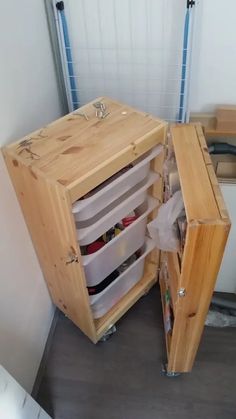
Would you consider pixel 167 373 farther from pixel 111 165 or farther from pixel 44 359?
pixel 111 165

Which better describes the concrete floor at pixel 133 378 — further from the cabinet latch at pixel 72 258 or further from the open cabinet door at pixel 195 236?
the cabinet latch at pixel 72 258

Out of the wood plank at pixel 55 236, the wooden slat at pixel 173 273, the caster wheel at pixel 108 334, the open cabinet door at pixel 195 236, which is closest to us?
the open cabinet door at pixel 195 236

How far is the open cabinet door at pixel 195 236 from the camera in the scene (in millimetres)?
663

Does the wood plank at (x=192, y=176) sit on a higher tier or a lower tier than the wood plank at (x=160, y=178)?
higher

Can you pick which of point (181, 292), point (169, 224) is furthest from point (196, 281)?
point (169, 224)

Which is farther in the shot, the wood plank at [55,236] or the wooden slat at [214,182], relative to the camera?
the wood plank at [55,236]

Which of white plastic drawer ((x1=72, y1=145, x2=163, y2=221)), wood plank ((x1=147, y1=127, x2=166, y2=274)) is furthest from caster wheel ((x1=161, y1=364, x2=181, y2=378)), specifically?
white plastic drawer ((x1=72, y1=145, x2=163, y2=221))

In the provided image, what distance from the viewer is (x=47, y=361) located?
4.07 feet

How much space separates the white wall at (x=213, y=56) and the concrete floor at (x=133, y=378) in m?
0.89

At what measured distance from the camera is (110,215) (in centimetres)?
88

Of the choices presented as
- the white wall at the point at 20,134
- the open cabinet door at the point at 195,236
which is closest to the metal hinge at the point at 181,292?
the open cabinet door at the point at 195,236

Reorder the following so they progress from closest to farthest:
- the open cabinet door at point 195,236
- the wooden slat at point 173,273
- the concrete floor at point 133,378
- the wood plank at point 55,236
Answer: the open cabinet door at point 195,236
the wood plank at point 55,236
the wooden slat at point 173,273
the concrete floor at point 133,378

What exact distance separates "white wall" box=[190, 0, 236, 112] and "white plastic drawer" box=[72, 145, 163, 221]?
382 mm

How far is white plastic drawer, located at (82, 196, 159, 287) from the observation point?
0.98m
